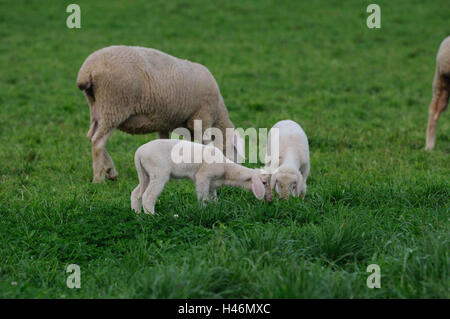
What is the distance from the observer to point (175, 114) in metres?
6.78

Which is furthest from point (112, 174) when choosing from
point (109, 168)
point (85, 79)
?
point (85, 79)

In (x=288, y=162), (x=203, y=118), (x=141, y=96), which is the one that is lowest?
(x=288, y=162)

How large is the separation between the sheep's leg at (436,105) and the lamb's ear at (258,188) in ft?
13.0

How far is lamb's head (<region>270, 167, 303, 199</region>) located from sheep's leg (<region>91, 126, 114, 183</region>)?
86.5 inches

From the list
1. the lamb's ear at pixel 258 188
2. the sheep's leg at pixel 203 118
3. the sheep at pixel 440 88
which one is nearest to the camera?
the lamb's ear at pixel 258 188

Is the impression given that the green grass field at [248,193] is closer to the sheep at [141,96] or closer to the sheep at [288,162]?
the sheep at [288,162]

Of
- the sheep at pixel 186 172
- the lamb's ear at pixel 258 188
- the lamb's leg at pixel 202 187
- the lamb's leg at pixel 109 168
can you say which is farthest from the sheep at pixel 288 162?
the lamb's leg at pixel 109 168

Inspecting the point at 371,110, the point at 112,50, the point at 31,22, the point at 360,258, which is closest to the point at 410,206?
the point at 360,258

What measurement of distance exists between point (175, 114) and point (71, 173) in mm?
Answer: 1404

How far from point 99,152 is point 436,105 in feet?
15.7

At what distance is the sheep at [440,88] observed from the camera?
779 centimetres

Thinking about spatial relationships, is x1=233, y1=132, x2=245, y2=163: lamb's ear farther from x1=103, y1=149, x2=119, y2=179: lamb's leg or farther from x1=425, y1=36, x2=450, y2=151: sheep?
x1=425, y1=36, x2=450, y2=151: sheep

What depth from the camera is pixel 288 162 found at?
17.5 feet

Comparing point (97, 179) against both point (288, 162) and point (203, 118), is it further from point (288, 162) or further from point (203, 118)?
point (288, 162)
